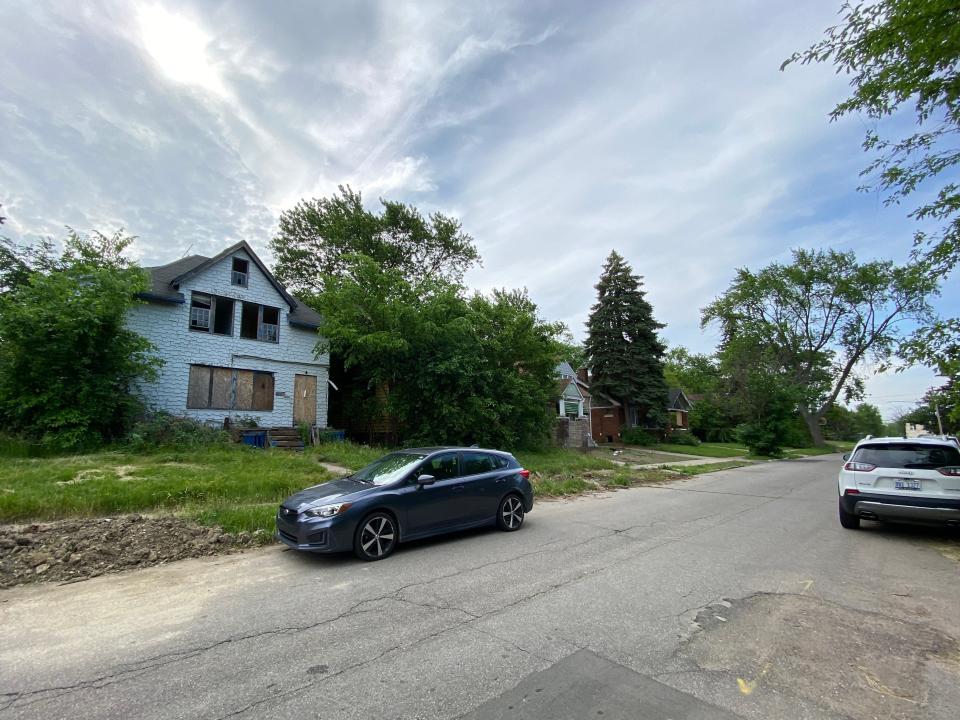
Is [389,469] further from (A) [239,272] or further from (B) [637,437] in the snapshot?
(B) [637,437]

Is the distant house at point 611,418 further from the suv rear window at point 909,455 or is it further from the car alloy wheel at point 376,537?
the car alloy wheel at point 376,537

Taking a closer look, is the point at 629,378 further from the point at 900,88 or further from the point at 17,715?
the point at 17,715

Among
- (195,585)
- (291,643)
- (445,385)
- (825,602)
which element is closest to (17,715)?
(291,643)

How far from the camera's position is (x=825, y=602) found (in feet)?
15.8

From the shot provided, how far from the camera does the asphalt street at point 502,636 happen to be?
3.01 meters

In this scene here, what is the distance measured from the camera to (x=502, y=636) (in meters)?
3.90

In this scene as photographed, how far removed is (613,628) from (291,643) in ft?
8.47

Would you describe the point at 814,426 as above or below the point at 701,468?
above

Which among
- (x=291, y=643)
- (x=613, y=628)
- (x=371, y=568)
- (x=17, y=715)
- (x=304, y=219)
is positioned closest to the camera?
(x=17, y=715)

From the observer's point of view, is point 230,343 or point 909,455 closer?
point 909,455

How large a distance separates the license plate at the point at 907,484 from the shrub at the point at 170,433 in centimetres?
1743

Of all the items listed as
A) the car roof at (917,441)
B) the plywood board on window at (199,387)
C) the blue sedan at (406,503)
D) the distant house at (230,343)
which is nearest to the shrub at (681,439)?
the distant house at (230,343)

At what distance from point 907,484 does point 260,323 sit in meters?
20.6

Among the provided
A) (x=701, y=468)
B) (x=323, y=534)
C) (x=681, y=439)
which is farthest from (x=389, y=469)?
(x=681, y=439)
